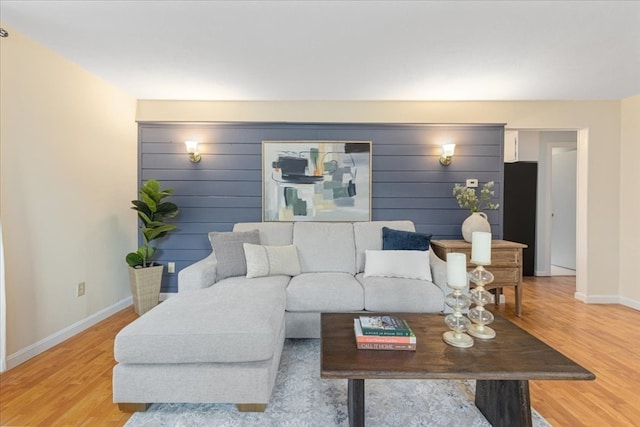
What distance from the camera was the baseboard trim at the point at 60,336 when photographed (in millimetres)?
2104

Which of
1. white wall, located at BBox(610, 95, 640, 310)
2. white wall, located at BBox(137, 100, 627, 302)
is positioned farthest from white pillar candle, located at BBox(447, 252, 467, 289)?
white wall, located at BBox(610, 95, 640, 310)

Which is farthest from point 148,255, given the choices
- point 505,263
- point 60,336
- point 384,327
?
point 505,263

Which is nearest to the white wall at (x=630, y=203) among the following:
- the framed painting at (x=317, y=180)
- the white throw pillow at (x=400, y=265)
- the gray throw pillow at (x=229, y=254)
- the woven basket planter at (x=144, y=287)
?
the white throw pillow at (x=400, y=265)

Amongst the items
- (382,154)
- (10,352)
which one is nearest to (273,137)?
(382,154)

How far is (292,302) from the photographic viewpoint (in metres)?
2.38

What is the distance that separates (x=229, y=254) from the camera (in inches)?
108

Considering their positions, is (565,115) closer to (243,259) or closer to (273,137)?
(273,137)

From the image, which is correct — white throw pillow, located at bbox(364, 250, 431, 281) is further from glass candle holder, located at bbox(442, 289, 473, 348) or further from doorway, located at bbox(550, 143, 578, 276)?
doorway, located at bbox(550, 143, 578, 276)

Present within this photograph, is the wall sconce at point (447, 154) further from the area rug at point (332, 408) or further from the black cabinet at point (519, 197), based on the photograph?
the area rug at point (332, 408)

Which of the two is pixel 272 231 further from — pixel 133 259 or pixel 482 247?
pixel 482 247

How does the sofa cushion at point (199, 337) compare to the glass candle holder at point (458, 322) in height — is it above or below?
below

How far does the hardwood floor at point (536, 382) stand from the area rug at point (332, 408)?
0.88 feet

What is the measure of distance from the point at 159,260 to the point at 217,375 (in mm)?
2385

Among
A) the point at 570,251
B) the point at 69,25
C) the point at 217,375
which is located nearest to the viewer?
the point at 217,375
